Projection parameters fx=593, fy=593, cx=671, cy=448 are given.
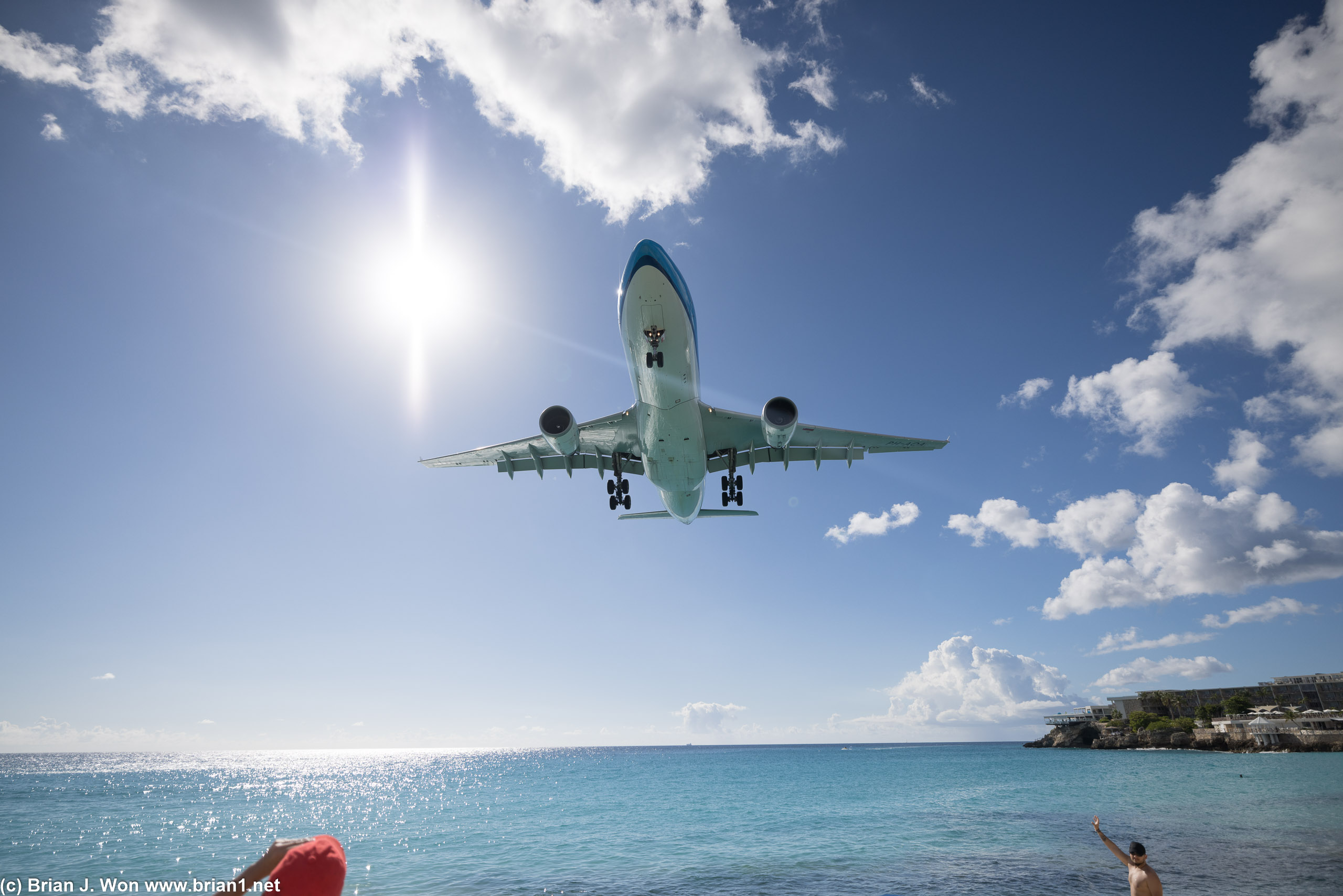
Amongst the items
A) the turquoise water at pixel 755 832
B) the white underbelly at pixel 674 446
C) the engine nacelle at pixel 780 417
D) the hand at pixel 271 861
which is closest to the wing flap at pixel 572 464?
the white underbelly at pixel 674 446

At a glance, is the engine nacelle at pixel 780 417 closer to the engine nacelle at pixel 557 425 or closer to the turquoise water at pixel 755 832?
the engine nacelle at pixel 557 425

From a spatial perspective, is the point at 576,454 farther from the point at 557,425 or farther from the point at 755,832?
the point at 755,832

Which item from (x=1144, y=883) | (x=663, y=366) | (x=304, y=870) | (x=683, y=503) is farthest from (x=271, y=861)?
(x=683, y=503)

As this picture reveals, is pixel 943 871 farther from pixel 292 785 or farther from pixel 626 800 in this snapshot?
pixel 292 785

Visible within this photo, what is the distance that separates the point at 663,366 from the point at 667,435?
101 inches

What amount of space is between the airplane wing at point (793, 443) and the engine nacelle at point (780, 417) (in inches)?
86.4

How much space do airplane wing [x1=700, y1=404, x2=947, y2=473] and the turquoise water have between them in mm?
13897

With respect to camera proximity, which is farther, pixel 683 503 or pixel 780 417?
pixel 683 503

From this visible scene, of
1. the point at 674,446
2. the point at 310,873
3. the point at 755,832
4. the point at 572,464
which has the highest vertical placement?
the point at 572,464

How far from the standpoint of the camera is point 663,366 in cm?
1603

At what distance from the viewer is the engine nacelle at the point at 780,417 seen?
17250 mm

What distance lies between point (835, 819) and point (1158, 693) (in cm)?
10689

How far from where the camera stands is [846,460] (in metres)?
22.6

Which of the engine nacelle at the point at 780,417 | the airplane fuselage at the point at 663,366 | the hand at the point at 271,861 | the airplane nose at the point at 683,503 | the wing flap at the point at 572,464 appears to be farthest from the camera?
the wing flap at the point at 572,464
